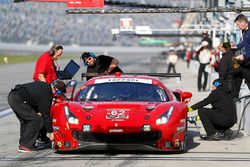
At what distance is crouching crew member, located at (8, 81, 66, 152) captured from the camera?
37.8ft

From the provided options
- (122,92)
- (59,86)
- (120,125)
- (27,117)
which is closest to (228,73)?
(122,92)

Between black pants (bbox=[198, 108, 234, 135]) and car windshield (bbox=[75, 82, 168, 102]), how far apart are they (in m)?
1.23

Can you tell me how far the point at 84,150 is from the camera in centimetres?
1133

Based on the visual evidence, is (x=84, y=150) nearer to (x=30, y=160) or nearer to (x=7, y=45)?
(x=30, y=160)

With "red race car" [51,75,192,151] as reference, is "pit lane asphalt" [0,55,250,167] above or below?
below

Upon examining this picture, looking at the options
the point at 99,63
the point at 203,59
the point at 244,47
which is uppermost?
the point at 244,47

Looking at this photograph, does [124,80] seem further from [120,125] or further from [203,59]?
[203,59]

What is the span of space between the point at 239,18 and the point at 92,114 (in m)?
3.83

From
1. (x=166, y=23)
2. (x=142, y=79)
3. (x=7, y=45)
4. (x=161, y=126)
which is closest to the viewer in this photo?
(x=161, y=126)

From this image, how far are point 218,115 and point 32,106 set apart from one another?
3.11 meters

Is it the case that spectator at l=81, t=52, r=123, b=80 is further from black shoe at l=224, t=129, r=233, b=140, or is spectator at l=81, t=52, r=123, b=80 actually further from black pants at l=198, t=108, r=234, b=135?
black shoe at l=224, t=129, r=233, b=140

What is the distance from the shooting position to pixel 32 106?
11742mm

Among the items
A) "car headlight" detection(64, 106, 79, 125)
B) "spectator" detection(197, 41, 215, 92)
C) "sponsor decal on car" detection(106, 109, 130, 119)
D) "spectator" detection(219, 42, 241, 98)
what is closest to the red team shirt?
"car headlight" detection(64, 106, 79, 125)

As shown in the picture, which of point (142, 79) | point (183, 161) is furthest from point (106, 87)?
point (183, 161)
